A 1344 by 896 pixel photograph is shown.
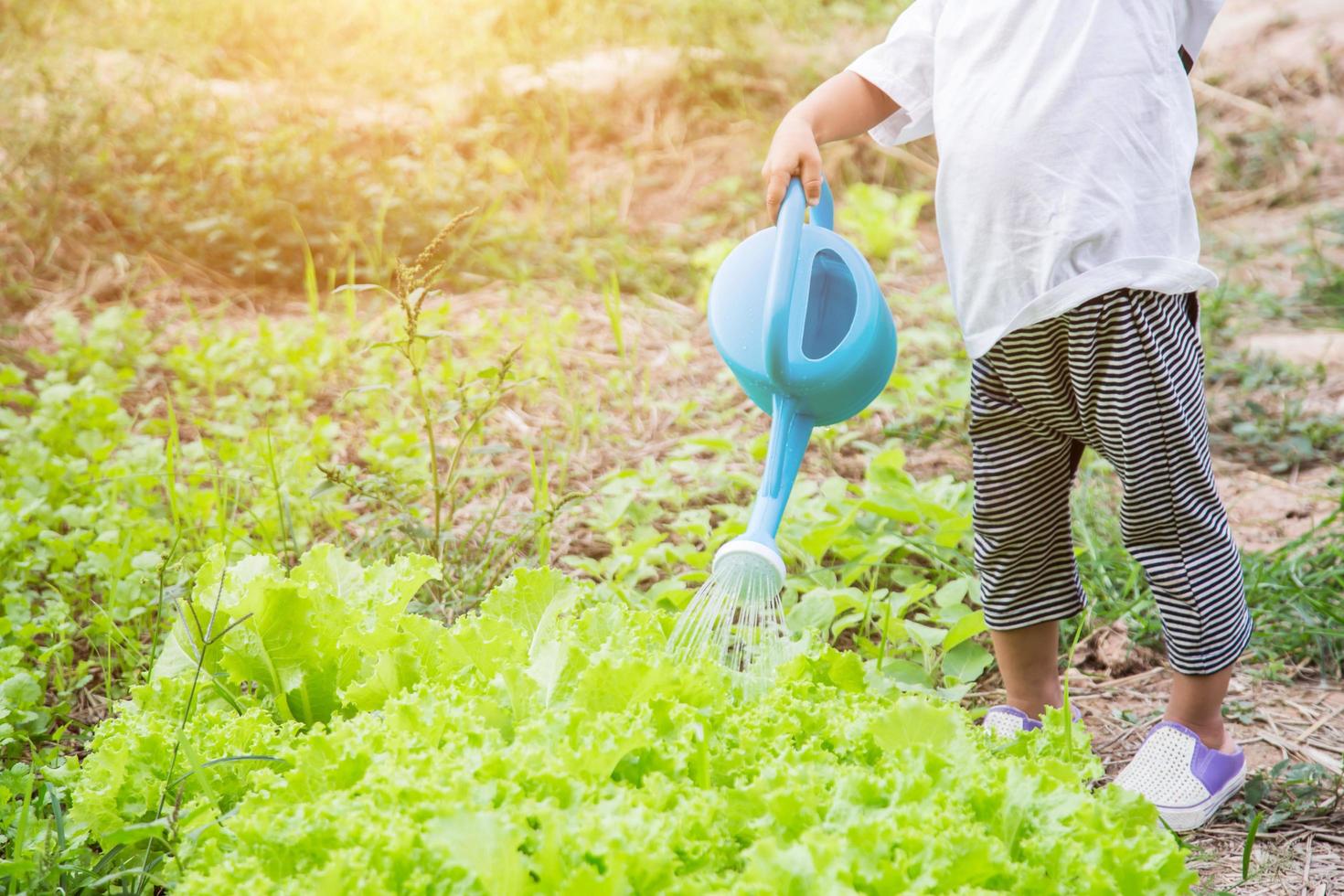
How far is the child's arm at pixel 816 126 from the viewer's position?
5.49 feet

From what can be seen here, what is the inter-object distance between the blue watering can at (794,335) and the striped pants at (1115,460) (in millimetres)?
287

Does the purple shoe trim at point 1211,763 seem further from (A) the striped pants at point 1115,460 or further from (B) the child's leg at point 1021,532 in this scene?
(B) the child's leg at point 1021,532

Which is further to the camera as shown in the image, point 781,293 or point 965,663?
point 965,663

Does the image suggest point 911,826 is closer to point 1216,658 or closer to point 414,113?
point 1216,658

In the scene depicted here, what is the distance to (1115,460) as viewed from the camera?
179cm

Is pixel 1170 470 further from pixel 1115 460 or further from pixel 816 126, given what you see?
pixel 816 126

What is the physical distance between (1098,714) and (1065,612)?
0.93 ft

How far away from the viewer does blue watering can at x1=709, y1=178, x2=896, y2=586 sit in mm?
1492

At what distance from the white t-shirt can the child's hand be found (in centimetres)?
23

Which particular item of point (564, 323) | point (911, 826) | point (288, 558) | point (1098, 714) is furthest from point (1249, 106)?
point (911, 826)

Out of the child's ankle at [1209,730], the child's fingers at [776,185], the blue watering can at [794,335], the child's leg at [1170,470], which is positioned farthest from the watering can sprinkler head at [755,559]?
the child's ankle at [1209,730]

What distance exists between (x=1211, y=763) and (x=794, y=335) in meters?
0.99

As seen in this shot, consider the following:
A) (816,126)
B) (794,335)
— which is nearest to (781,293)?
(794,335)

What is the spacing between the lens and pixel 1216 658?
71.2 inches
